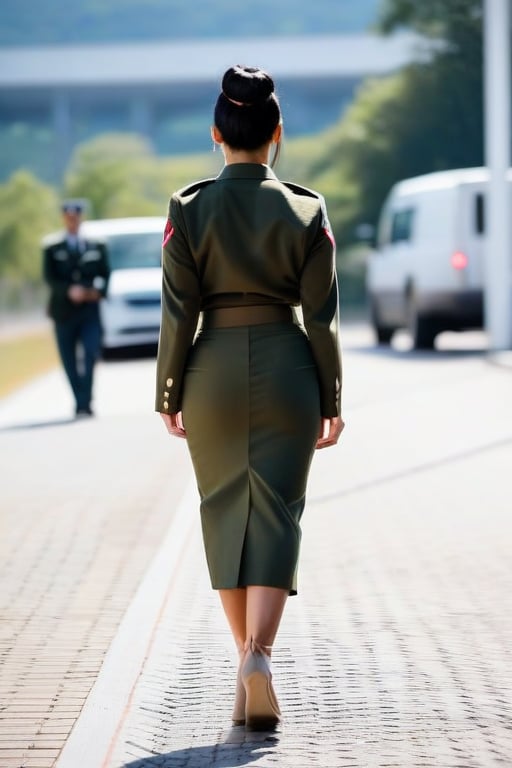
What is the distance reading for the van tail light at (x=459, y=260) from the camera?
22609mm

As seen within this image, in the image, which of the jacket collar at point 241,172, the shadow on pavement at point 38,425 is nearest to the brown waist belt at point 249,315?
the jacket collar at point 241,172

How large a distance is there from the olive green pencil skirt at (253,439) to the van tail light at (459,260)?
17756 mm

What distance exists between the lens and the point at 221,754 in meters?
4.69

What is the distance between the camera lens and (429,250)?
22.8 m

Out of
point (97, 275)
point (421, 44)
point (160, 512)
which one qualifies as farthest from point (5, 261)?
point (160, 512)

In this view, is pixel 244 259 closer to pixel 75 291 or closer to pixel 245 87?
pixel 245 87

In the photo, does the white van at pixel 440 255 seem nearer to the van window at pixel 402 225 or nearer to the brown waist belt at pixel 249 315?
the van window at pixel 402 225

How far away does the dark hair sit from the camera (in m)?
4.98

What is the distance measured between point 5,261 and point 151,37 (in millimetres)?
128625

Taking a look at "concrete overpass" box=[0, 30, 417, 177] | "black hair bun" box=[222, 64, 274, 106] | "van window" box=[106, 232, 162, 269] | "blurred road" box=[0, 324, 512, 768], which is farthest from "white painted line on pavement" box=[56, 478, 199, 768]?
"concrete overpass" box=[0, 30, 417, 177]

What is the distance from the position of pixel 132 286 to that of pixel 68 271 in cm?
945

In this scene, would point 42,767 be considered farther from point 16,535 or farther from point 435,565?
point 16,535

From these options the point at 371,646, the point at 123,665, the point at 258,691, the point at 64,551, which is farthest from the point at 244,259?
the point at 64,551

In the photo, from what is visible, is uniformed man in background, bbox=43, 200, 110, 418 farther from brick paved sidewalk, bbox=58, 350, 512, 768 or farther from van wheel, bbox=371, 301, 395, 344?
van wheel, bbox=371, 301, 395, 344
